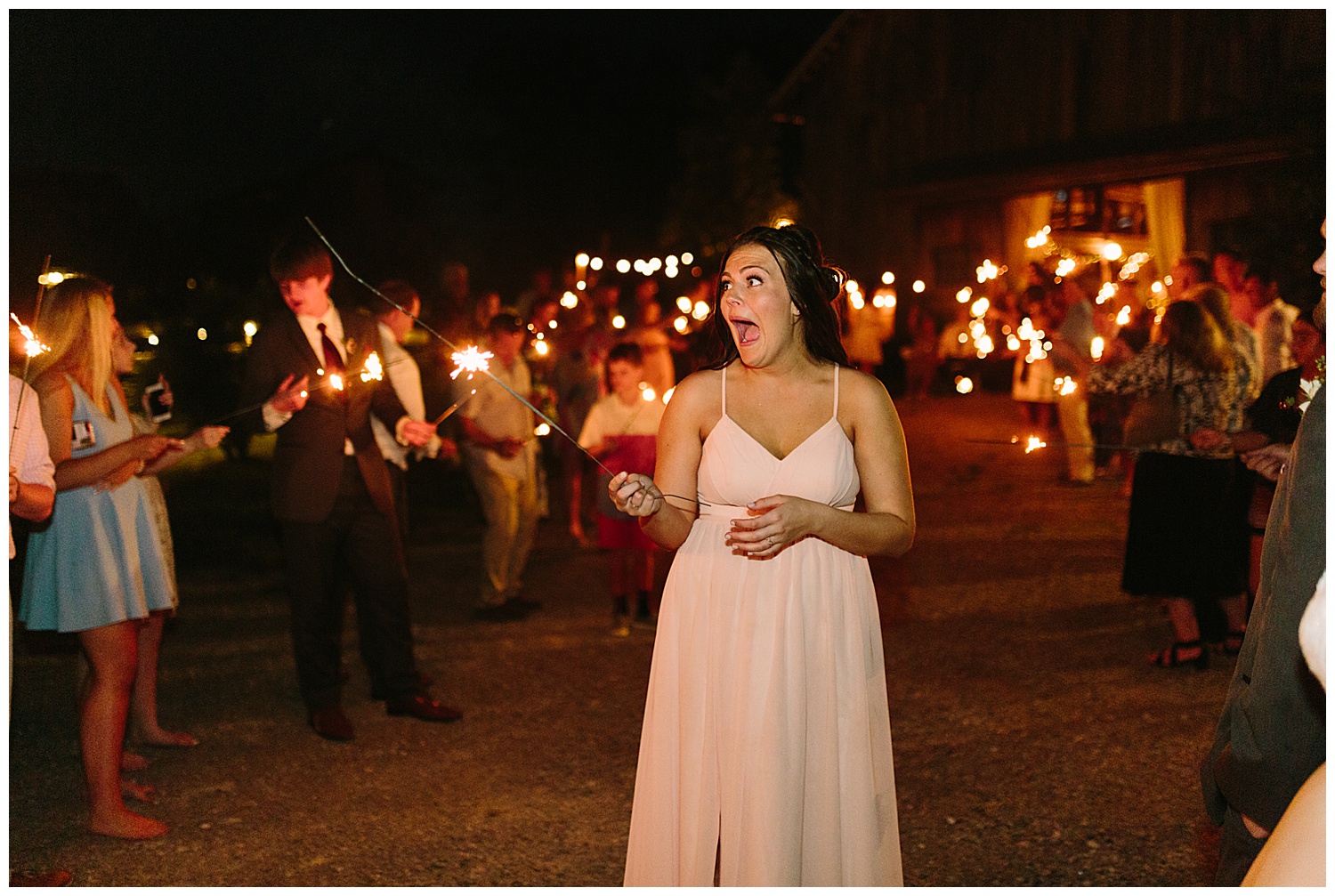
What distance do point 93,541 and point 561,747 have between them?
7.56ft

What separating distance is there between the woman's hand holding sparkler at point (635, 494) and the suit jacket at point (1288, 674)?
1489mm

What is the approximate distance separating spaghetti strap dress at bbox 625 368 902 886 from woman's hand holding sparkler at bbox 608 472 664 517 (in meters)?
0.28

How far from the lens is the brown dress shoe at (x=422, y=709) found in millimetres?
5766

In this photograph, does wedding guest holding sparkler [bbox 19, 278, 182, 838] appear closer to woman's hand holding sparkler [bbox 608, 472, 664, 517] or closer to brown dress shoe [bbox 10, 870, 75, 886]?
brown dress shoe [bbox 10, 870, 75, 886]

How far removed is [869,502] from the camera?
3211mm

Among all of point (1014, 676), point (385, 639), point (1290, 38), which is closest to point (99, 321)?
point (385, 639)

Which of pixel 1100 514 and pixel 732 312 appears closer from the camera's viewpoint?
pixel 732 312

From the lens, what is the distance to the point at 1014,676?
250 inches

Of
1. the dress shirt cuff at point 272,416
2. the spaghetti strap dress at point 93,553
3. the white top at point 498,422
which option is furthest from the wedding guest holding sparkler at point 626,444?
the spaghetti strap dress at point 93,553

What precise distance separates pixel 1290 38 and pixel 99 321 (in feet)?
57.6

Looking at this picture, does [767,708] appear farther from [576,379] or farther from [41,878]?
[576,379]

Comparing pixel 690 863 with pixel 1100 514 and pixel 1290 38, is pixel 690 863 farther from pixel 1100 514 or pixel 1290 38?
pixel 1290 38

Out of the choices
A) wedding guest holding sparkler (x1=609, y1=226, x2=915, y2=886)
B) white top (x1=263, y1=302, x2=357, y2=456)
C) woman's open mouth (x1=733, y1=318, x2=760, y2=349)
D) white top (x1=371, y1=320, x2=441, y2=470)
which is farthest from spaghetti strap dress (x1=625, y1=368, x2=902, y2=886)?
white top (x1=371, y1=320, x2=441, y2=470)

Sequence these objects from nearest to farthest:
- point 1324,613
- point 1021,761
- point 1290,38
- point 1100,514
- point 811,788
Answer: point 1324,613
point 811,788
point 1021,761
point 1100,514
point 1290,38
